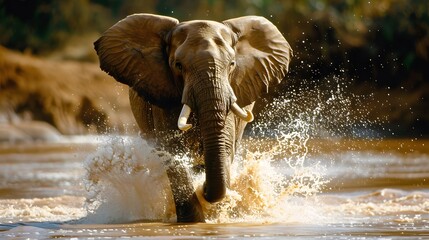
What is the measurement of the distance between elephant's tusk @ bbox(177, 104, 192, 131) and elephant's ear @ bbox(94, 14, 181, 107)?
0.56m

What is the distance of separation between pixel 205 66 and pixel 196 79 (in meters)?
0.12

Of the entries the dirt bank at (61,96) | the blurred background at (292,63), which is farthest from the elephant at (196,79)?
the dirt bank at (61,96)

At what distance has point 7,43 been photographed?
3600 centimetres

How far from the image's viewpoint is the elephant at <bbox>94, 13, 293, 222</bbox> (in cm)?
1030

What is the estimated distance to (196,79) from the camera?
10.3 m

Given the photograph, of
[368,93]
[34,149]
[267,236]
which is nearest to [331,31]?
[368,93]

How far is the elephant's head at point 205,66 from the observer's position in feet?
33.7

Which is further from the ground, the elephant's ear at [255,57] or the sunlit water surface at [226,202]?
the elephant's ear at [255,57]

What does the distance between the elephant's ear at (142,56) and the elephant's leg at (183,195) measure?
569mm

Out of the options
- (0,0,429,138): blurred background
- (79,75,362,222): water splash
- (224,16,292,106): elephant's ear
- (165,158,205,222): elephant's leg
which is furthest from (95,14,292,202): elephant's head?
(0,0,429,138): blurred background

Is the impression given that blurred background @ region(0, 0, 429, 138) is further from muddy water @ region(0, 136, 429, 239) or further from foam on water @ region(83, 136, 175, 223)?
foam on water @ region(83, 136, 175, 223)

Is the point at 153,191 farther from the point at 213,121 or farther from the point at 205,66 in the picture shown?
the point at 205,66

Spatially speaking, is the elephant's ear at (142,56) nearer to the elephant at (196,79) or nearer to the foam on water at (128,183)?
the elephant at (196,79)

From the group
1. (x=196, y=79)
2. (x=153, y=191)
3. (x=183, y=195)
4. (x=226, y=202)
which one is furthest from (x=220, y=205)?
(x=196, y=79)
